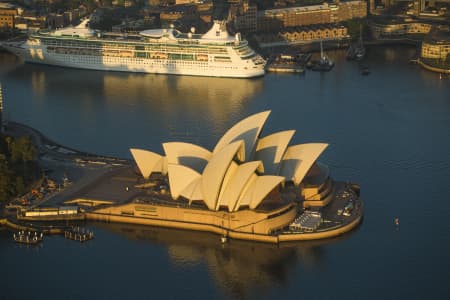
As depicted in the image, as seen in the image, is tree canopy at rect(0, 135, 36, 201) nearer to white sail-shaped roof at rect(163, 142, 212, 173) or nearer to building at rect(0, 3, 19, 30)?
white sail-shaped roof at rect(163, 142, 212, 173)

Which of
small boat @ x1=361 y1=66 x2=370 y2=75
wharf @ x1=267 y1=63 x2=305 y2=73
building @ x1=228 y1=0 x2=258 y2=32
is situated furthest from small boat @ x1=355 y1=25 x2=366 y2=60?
building @ x1=228 y1=0 x2=258 y2=32

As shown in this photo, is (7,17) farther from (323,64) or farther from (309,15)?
(323,64)

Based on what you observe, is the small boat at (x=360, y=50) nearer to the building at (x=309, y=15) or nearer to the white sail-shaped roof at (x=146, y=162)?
the building at (x=309, y=15)

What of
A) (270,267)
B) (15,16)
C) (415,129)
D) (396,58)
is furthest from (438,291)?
(15,16)

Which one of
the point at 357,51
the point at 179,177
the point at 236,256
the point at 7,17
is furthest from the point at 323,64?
the point at 236,256

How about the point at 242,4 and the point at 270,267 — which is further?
the point at 242,4

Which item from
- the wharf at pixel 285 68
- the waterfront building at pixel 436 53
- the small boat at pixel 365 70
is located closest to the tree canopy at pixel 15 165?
the wharf at pixel 285 68

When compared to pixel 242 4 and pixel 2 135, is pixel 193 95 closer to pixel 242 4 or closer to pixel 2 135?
pixel 2 135
